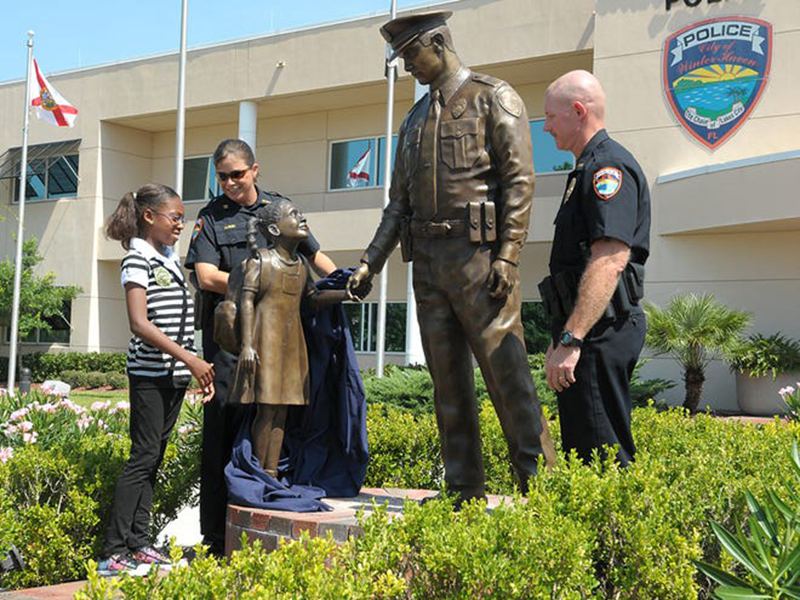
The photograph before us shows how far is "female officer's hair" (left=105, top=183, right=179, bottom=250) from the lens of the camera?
4.85 m

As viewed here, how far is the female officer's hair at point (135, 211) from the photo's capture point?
4.85 meters

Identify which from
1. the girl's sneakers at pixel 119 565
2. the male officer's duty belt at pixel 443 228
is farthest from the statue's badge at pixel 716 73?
the girl's sneakers at pixel 119 565

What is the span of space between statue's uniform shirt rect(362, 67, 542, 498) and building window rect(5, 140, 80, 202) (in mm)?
24827

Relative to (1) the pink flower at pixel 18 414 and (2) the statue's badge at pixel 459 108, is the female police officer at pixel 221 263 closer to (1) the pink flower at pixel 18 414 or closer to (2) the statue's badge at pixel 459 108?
(2) the statue's badge at pixel 459 108

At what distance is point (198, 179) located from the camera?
2670cm

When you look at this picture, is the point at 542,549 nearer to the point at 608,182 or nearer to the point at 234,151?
the point at 608,182

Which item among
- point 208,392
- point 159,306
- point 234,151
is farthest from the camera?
point 234,151

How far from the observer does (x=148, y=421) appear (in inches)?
185

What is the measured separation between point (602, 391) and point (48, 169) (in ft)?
89.0

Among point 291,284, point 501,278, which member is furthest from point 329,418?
point 501,278

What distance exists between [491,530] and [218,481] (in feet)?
8.48

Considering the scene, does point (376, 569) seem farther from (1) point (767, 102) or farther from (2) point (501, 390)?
(1) point (767, 102)

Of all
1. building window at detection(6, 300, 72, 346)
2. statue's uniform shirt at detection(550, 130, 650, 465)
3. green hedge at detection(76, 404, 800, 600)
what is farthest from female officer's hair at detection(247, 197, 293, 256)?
building window at detection(6, 300, 72, 346)

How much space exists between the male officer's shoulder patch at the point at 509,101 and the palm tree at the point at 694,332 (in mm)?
11432
